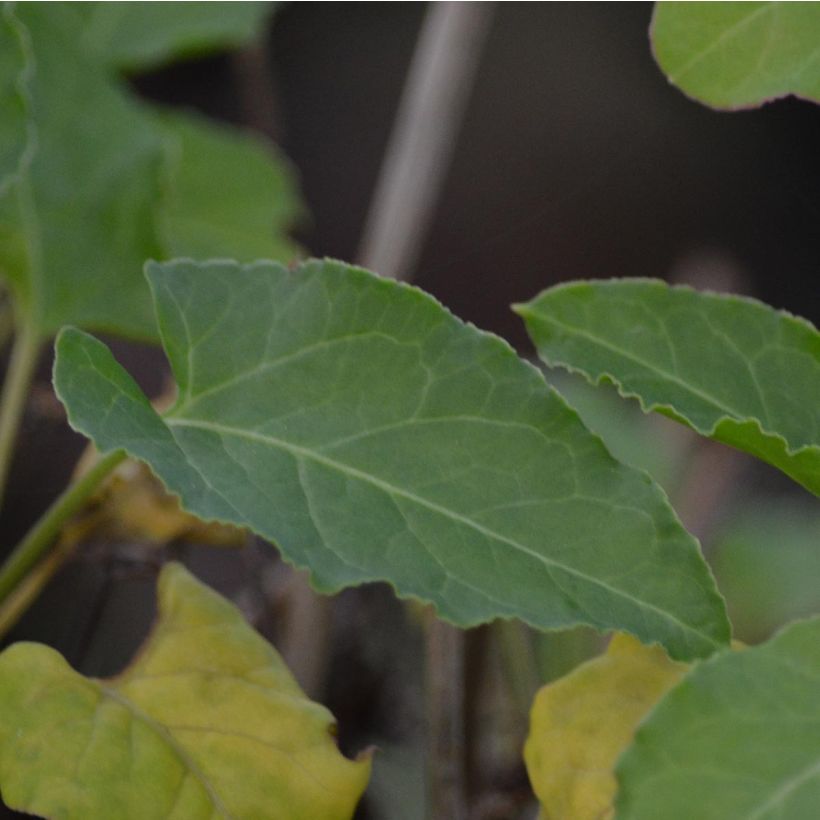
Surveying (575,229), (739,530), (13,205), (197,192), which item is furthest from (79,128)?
(575,229)

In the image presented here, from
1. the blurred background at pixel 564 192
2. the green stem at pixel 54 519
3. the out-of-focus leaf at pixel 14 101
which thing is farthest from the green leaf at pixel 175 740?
the blurred background at pixel 564 192

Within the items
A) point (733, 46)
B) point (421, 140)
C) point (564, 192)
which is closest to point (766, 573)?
point (421, 140)

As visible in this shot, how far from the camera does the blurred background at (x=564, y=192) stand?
70 cm

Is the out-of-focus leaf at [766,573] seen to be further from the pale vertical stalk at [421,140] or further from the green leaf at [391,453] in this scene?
the green leaf at [391,453]

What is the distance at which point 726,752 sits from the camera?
0.68 feet

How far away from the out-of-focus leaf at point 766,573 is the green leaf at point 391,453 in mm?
400

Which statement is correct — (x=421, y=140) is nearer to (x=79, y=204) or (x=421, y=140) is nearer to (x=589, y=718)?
(x=79, y=204)

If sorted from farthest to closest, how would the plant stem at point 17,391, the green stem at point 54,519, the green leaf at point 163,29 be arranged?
the green leaf at point 163,29
the plant stem at point 17,391
the green stem at point 54,519

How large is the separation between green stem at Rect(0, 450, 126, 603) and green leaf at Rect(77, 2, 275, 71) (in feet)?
1.14

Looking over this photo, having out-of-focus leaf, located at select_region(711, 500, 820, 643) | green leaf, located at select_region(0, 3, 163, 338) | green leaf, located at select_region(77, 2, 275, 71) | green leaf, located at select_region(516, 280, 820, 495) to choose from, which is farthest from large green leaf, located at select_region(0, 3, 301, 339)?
out-of-focus leaf, located at select_region(711, 500, 820, 643)

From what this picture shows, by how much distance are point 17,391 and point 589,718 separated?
277mm

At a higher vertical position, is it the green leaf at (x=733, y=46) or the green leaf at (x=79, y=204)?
the green leaf at (x=733, y=46)

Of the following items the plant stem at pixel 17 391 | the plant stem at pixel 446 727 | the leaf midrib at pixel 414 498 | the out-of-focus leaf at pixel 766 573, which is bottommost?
the out-of-focus leaf at pixel 766 573

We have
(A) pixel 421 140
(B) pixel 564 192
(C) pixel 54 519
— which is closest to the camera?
(C) pixel 54 519
